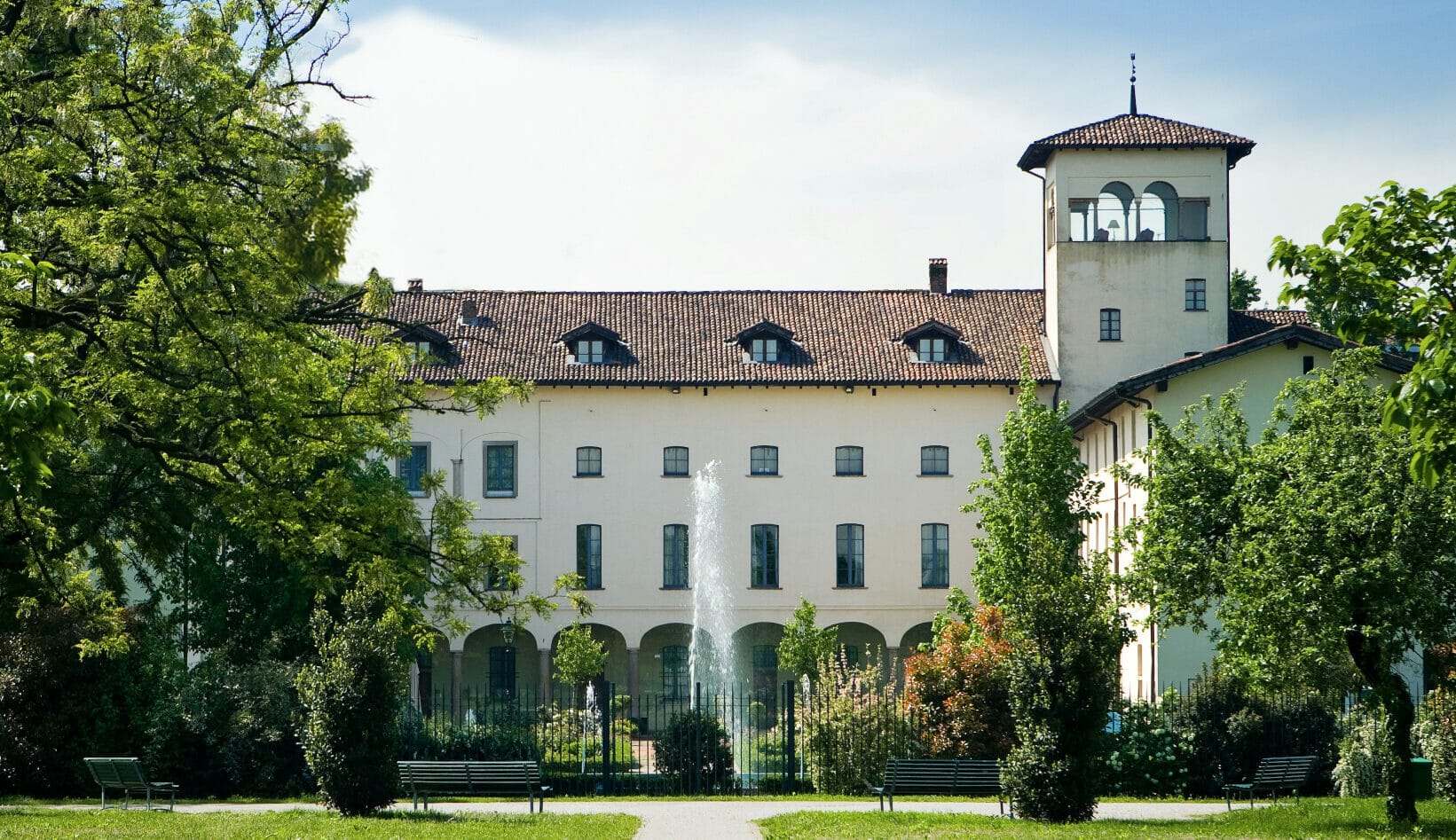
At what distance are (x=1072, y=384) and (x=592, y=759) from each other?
76.5ft

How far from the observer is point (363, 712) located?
18.4m

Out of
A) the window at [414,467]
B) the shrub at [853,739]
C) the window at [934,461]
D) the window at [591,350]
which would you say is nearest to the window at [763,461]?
the window at [934,461]

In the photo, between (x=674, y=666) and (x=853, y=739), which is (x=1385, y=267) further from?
(x=674, y=666)

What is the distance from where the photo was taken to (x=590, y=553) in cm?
4462

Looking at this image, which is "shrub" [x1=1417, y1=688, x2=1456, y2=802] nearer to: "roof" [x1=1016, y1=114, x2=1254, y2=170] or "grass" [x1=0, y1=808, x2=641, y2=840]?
"grass" [x1=0, y1=808, x2=641, y2=840]

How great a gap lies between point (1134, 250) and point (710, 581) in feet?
47.5

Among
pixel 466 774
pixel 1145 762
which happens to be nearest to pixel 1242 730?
pixel 1145 762

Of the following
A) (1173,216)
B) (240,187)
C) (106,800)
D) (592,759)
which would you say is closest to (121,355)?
(240,187)

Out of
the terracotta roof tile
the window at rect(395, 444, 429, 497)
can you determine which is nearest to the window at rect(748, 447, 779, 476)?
the window at rect(395, 444, 429, 497)

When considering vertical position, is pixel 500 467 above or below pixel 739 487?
above

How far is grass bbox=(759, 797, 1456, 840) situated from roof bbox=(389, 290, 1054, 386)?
2574cm

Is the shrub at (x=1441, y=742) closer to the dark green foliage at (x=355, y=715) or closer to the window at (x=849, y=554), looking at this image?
the dark green foliage at (x=355, y=715)

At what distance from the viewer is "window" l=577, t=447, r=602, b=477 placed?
44.7 metres

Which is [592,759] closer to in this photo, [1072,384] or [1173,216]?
[1072,384]
